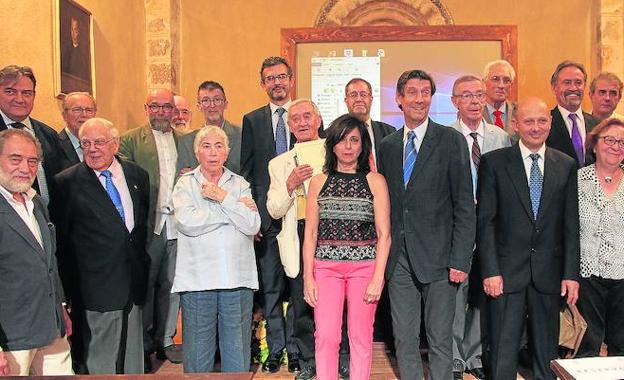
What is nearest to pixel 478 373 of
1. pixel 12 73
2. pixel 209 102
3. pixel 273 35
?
pixel 209 102

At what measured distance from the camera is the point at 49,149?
3.69 m

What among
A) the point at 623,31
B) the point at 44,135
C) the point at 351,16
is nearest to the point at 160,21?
the point at 351,16

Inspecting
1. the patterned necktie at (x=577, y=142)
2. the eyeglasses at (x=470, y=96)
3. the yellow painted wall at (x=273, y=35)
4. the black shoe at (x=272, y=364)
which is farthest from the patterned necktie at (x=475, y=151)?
the yellow painted wall at (x=273, y=35)

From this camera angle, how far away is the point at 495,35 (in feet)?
20.5

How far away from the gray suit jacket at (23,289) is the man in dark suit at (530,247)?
2041 millimetres

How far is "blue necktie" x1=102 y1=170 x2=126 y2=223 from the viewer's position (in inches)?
135

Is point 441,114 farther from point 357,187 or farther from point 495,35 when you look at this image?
point 357,187

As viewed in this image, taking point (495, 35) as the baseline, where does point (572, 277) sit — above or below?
below

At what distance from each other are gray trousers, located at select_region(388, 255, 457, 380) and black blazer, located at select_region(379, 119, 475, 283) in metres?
0.07

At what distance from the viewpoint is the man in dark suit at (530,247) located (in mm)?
3271

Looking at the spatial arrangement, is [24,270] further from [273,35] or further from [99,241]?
[273,35]

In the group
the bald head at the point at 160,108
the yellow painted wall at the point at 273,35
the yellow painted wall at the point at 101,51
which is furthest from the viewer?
the yellow painted wall at the point at 273,35

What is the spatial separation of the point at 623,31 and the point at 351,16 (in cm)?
293

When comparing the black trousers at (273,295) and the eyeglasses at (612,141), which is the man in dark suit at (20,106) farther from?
the eyeglasses at (612,141)
